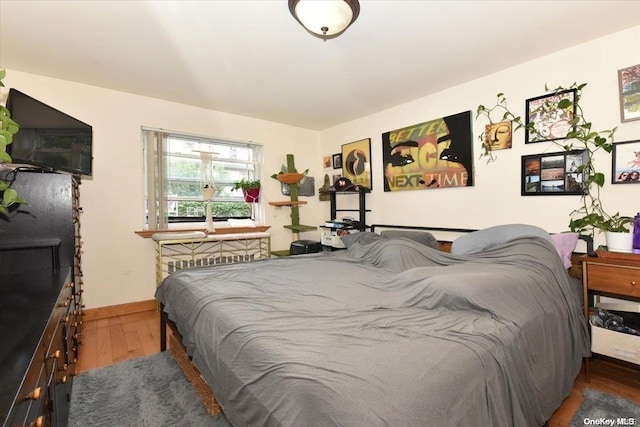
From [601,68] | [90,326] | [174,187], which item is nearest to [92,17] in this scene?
[174,187]

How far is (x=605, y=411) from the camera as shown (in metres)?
1.60

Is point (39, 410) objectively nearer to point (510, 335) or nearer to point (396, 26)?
point (510, 335)

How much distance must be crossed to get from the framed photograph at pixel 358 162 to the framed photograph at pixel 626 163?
7.64 feet

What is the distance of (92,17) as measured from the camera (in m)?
1.93

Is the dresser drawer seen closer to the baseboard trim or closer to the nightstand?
the nightstand

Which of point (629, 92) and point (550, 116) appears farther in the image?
point (550, 116)

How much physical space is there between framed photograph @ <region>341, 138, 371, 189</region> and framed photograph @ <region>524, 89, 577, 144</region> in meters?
1.81

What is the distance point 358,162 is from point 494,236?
2.11 metres

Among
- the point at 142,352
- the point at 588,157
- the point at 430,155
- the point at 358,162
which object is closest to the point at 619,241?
the point at 588,157

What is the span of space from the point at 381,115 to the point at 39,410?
380 cm

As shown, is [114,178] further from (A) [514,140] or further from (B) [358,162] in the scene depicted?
(A) [514,140]

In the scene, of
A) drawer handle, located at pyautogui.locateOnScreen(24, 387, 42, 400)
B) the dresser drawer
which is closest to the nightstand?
the dresser drawer

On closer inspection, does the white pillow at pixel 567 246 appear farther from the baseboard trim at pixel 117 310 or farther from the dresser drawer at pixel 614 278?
the baseboard trim at pixel 117 310

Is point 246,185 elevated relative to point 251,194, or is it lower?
elevated
